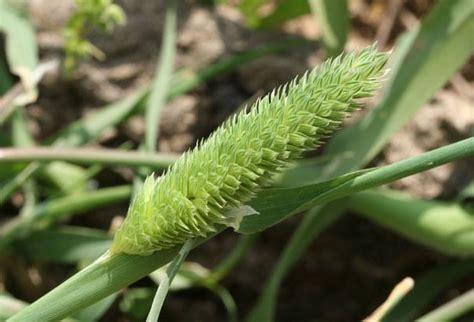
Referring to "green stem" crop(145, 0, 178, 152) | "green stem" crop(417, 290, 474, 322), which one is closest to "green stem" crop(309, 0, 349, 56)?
"green stem" crop(145, 0, 178, 152)

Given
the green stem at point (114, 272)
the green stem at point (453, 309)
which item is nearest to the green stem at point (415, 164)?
the green stem at point (114, 272)

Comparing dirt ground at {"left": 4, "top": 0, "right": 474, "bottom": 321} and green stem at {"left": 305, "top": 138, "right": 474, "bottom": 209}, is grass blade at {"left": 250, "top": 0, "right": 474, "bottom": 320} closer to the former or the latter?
dirt ground at {"left": 4, "top": 0, "right": 474, "bottom": 321}

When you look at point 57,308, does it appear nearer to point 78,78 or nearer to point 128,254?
point 128,254

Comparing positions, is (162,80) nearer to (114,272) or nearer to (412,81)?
(412,81)

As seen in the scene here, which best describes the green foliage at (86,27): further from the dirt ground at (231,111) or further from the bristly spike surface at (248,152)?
the bristly spike surface at (248,152)

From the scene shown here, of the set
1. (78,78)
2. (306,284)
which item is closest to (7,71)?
(78,78)

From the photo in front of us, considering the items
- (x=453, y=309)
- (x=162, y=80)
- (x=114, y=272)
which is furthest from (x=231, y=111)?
(x=114, y=272)
